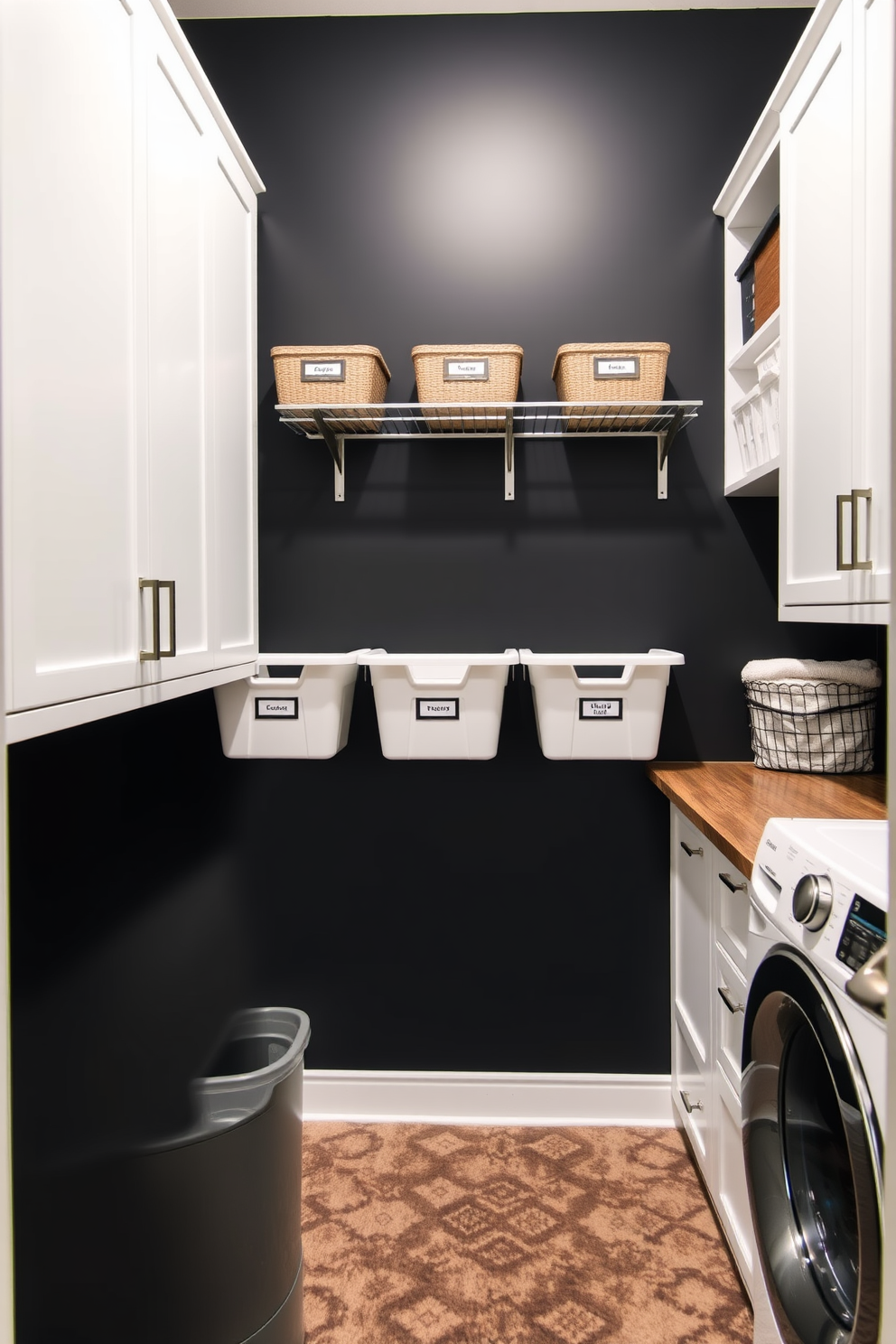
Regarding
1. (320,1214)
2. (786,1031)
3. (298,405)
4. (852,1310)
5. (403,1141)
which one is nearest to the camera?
(852,1310)

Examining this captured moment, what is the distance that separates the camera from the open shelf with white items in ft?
5.76

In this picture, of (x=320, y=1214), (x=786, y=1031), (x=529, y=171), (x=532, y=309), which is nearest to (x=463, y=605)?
(x=532, y=309)

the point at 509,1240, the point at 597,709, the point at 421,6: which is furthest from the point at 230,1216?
the point at 421,6

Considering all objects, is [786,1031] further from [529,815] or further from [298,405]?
[298,405]

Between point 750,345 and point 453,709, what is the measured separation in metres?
1.09

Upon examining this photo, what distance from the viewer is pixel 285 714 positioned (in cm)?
Result: 189

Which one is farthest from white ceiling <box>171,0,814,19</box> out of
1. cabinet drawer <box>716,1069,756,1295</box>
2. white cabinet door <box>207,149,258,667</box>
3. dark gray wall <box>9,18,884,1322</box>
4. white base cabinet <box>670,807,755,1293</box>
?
cabinet drawer <box>716,1069,756,1295</box>

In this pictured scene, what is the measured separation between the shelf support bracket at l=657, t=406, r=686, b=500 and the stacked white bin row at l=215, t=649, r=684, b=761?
0.46m

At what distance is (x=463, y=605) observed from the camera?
208 cm

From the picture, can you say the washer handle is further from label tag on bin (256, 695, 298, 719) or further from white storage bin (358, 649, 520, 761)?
label tag on bin (256, 695, 298, 719)

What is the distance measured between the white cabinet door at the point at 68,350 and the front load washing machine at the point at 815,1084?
3.23 ft

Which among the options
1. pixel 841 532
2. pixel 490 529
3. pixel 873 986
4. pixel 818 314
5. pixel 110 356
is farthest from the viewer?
pixel 490 529

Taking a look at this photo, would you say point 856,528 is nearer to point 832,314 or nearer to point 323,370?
point 832,314

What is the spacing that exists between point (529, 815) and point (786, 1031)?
1.03m
